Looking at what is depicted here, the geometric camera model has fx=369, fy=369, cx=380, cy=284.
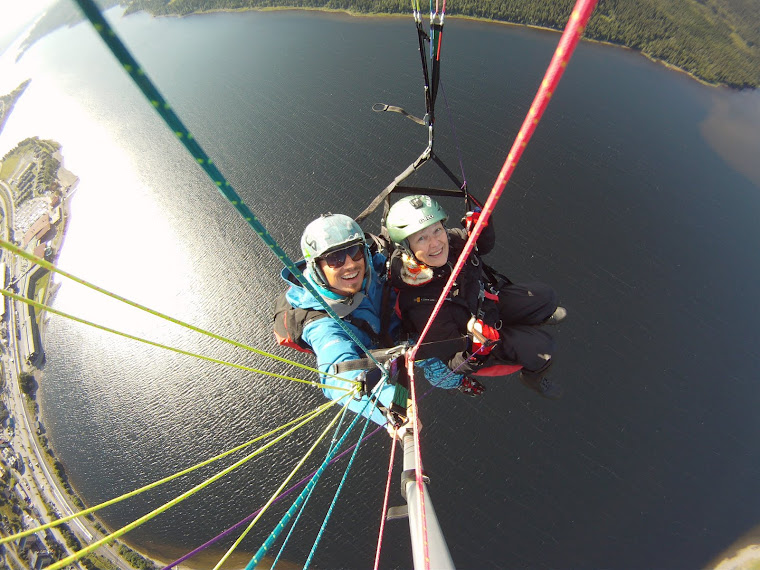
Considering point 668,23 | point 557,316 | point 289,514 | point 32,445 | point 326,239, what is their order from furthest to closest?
point 668,23, point 32,445, point 557,316, point 326,239, point 289,514

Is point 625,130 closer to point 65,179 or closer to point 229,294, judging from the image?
point 229,294

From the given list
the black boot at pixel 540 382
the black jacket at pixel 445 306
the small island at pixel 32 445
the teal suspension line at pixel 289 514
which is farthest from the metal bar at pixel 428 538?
the small island at pixel 32 445

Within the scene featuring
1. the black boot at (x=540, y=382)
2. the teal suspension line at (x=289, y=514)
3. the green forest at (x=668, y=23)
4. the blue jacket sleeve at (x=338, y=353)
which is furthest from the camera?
the green forest at (x=668, y=23)

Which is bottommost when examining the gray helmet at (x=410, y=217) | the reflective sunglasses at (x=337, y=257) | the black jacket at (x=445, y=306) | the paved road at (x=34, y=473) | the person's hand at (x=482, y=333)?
the person's hand at (x=482, y=333)

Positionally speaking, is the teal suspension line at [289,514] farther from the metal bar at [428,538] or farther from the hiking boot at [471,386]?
the hiking boot at [471,386]

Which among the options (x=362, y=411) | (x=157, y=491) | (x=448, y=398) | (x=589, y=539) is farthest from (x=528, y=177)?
(x=157, y=491)

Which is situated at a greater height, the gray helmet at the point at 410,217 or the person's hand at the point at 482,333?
the gray helmet at the point at 410,217

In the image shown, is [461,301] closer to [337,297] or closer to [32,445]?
[337,297]

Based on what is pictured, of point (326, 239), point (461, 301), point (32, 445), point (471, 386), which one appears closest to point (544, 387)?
point (471, 386)
